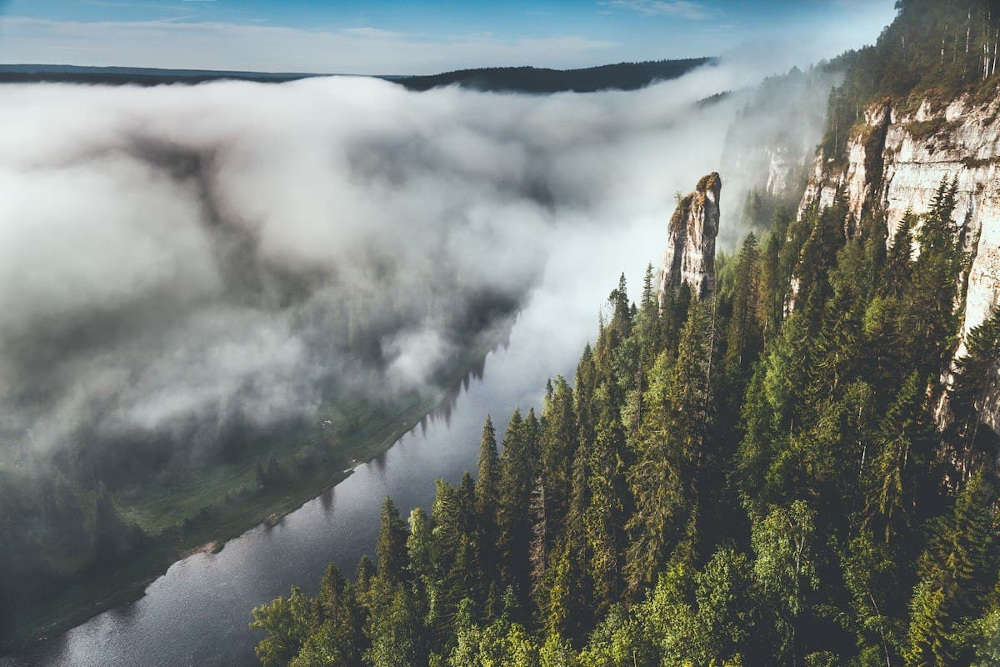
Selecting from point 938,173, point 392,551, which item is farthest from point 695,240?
point 392,551

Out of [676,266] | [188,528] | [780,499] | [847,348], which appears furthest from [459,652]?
[188,528]

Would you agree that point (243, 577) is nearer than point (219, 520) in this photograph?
Yes

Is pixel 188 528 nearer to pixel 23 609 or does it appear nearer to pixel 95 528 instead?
pixel 95 528

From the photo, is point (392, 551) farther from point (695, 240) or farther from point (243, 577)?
point (695, 240)

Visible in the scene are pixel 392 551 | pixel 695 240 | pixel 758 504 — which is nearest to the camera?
pixel 758 504

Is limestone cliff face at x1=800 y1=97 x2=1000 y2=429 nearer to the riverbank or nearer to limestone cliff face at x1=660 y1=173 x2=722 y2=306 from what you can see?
limestone cliff face at x1=660 y1=173 x2=722 y2=306
